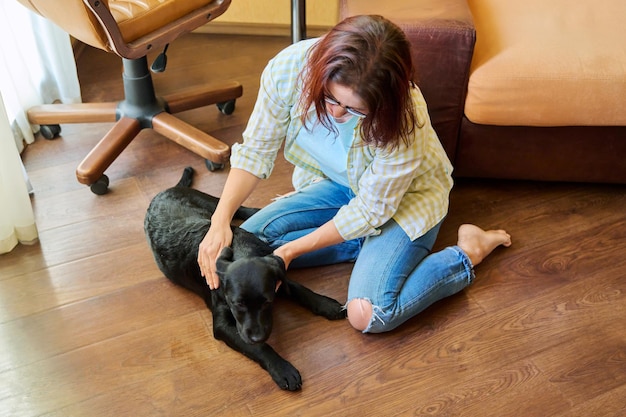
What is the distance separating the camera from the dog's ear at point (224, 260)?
4.75ft

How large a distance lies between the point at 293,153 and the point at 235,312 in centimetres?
48

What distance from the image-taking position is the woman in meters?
1.46

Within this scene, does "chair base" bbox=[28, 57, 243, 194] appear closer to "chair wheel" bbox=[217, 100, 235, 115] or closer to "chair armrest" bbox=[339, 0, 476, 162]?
"chair wheel" bbox=[217, 100, 235, 115]

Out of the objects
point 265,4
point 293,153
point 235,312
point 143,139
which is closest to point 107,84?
point 143,139

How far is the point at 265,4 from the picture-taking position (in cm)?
283

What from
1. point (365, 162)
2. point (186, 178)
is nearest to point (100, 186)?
point (186, 178)

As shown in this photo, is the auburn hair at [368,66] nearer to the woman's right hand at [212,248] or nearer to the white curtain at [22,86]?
the woman's right hand at [212,248]

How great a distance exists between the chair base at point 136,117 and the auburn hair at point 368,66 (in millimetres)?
883

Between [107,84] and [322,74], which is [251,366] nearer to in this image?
[322,74]

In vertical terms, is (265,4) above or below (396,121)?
below

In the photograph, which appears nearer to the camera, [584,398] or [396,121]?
[396,121]

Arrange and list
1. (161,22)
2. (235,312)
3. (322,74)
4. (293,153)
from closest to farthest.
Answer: (322,74), (235,312), (293,153), (161,22)

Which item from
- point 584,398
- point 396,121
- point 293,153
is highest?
point 396,121

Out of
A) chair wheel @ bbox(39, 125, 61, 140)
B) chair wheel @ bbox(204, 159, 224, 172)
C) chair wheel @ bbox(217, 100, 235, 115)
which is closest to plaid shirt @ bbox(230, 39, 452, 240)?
chair wheel @ bbox(204, 159, 224, 172)
